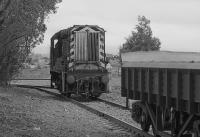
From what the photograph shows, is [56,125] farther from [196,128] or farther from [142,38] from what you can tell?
[142,38]

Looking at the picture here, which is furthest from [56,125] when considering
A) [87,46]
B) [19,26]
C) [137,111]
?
[87,46]

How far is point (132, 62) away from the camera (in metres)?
13.0

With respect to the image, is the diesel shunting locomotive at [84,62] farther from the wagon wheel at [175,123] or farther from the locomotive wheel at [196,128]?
the locomotive wheel at [196,128]

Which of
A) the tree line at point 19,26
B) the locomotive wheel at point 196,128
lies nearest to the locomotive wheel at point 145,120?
the locomotive wheel at point 196,128

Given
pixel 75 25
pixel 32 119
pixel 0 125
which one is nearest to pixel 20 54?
pixel 75 25

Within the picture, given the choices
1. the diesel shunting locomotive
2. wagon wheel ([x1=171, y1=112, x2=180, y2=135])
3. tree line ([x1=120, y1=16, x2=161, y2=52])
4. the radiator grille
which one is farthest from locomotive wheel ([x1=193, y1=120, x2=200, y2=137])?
tree line ([x1=120, y1=16, x2=161, y2=52])

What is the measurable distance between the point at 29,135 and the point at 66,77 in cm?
1365

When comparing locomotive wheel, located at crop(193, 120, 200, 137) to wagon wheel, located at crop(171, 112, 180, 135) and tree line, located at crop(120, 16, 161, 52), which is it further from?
tree line, located at crop(120, 16, 161, 52)

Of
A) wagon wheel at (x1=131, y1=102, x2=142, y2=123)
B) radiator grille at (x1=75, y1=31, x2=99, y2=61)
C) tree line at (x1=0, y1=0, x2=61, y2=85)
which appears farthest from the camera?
radiator grille at (x1=75, y1=31, x2=99, y2=61)

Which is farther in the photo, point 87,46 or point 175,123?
point 87,46

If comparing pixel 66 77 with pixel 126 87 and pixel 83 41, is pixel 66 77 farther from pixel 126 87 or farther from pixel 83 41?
pixel 126 87

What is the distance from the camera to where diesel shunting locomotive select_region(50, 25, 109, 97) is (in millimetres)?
25875

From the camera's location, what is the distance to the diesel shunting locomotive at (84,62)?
25.9m

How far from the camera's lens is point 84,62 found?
85.9ft
